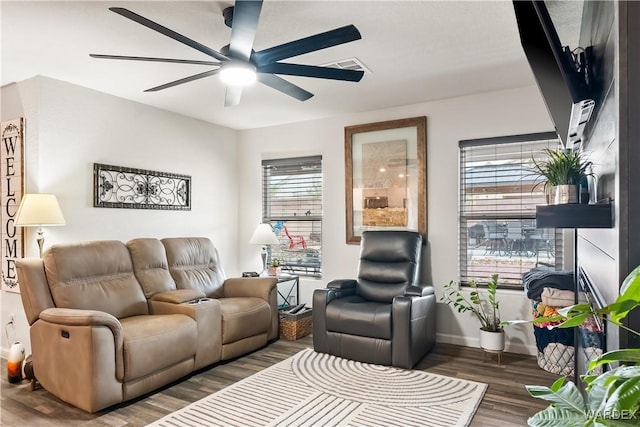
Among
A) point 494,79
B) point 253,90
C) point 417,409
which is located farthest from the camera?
point 253,90

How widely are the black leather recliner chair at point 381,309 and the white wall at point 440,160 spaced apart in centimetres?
33

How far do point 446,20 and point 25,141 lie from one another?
3.53 metres

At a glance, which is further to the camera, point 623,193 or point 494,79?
point 494,79

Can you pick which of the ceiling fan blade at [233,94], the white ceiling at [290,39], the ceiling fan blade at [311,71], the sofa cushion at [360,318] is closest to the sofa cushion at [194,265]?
the sofa cushion at [360,318]

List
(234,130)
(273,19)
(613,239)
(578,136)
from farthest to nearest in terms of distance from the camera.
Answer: (234,130) < (273,19) < (578,136) < (613,239)

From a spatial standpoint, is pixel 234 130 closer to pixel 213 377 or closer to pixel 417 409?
pixel 213 377

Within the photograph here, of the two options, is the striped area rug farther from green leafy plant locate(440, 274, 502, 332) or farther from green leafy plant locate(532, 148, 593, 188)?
green leafy plant locate(532, 148, 593, 188)

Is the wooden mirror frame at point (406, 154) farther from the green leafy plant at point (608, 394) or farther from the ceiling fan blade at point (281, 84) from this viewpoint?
the green leafy plant at point (608, 394)

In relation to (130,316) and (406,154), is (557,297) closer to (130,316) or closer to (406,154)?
(406,154)

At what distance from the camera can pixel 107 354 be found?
8.48 feet

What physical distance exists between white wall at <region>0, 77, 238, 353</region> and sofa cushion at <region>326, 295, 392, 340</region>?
215cm

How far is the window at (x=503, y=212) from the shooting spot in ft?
12.2

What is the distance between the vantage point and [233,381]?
314cm

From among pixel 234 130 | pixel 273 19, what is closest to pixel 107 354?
pixel 273 19
